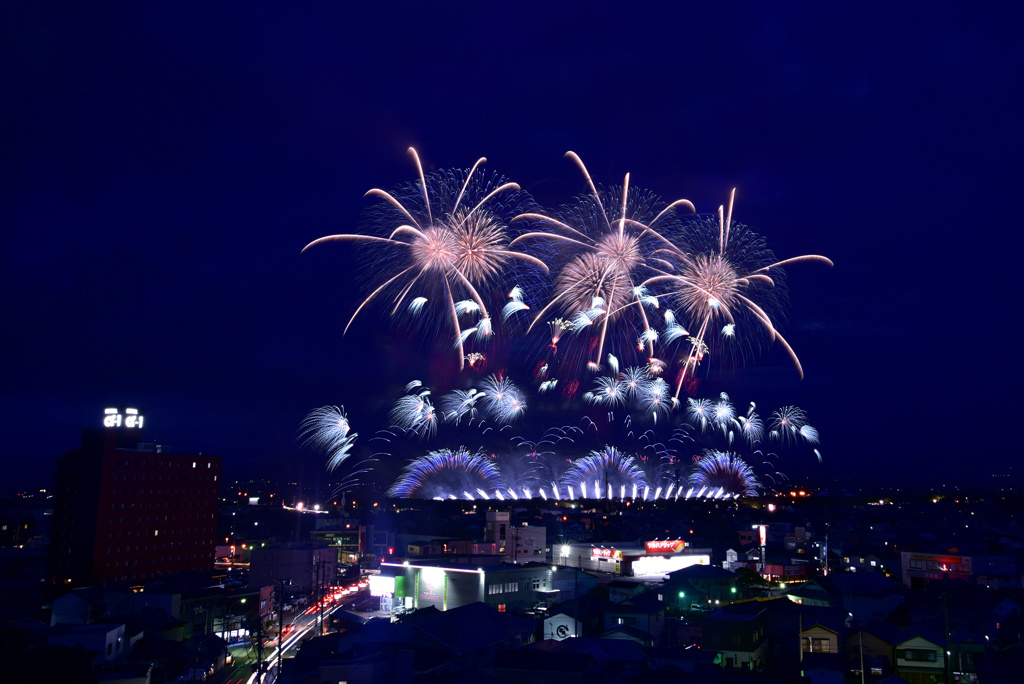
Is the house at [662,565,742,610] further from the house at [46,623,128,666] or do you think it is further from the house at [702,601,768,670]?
the house at [46,623,128,666]

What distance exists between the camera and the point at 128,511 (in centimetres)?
4147

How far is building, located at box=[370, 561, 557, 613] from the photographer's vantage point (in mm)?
30500

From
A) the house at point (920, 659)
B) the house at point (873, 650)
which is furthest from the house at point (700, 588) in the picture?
the house at point (920, 659)

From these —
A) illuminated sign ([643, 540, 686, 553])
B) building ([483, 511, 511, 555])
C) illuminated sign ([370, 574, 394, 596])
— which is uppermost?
building ([483, 511, 511, 555])

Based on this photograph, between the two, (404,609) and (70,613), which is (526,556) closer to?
(404,609)

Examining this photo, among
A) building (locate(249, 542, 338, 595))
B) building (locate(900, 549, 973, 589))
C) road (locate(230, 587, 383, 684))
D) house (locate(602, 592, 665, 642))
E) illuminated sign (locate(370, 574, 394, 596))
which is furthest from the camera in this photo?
building (locate(249, 542, 338, 595))

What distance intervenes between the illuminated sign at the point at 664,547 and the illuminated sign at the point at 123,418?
3380 cm

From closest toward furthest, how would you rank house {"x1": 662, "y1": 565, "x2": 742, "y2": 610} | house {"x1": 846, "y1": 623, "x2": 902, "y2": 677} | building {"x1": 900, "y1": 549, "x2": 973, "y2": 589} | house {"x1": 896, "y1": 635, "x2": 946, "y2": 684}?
house {"x1": 896, "y1": 635, "x2": 946, "y2": 684}, house {"x1": 846, "y1": 623, "x2": 902, "y2": 677}, house {"x1": 662, "y1": 565, "x2": 742, "y2": 610}, building {"x1": 900, "y1": 549, "x2": 973, "y2": 589}

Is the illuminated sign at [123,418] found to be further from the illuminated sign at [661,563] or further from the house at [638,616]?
the house at [638,616]

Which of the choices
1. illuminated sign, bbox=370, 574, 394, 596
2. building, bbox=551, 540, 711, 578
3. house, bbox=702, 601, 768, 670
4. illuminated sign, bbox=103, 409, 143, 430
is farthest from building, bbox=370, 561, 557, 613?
illuminated sign, bbox=103, 409, 143, 430

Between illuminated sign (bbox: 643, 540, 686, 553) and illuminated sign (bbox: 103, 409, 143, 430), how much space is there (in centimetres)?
3380

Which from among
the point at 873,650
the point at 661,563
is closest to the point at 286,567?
the point at 661,563

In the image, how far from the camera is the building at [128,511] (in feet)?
128

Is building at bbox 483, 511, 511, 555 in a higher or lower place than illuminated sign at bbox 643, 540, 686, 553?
higher
